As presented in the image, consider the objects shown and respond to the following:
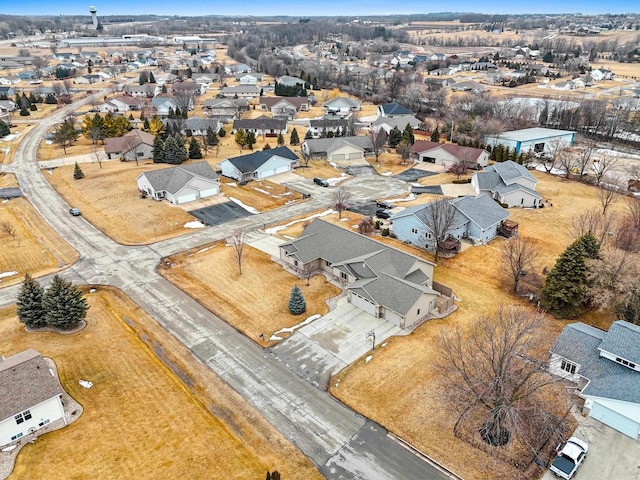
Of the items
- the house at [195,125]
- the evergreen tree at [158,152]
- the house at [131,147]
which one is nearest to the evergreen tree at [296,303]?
the evergreen tree at [158,152]

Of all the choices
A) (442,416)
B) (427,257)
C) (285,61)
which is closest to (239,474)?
(442,416)

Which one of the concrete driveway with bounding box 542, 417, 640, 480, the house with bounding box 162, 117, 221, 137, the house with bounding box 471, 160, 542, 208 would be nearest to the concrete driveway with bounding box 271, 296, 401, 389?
the concrete driveway with bounding box 542, 417, 640, 480

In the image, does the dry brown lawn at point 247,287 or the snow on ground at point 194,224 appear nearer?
the dry brown lawn at point 247,287

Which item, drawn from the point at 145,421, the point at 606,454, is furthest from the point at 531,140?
the point at 145,421

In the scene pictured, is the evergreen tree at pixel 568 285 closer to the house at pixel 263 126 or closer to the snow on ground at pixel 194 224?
the snow on ground at pixel 194 224

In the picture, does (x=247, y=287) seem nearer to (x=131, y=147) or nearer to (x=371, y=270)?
(x=371, y=270)

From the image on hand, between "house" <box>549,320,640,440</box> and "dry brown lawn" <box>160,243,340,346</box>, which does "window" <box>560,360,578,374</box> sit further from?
"dry brown lawn" <box>160,243,340,346</box>
